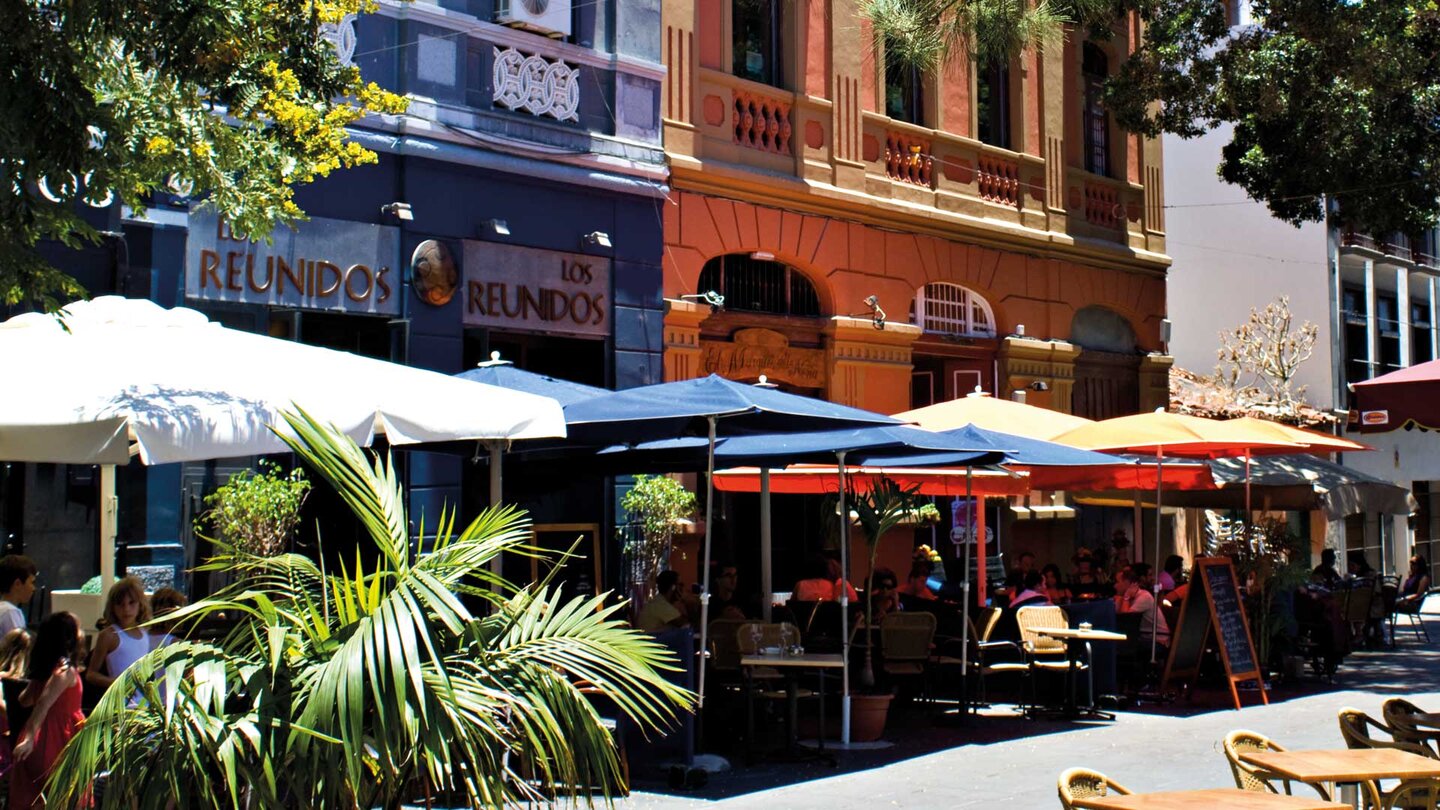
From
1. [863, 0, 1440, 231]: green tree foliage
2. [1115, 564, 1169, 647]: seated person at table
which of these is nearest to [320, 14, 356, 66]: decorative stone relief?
[863, 0, 1440, 231]: green tree foliage

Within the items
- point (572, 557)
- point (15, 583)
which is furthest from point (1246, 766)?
point (572, 557)

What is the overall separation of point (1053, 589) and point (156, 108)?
9.80 metres

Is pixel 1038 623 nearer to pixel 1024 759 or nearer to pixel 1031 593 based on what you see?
pixel 1031 593

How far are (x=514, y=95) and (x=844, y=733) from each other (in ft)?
22.8

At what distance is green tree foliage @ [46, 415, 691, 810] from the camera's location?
4.23 m

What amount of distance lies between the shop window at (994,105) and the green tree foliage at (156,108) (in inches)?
481

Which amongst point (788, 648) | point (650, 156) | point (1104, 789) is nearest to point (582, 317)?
point (650, 156)

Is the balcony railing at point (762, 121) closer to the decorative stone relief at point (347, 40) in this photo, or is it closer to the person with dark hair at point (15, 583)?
the decorative stone relief at point (347, 40)

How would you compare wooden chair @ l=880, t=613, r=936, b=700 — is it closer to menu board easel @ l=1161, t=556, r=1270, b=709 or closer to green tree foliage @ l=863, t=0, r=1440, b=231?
menu board easel @ l=1161, t=556, r=1270, b=709

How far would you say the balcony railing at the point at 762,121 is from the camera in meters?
17.3

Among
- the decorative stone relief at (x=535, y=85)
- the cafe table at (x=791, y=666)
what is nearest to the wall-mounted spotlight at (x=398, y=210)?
the decorative stone relief at (x=535, y=85)

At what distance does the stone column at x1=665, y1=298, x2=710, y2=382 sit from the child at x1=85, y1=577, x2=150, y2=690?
8.61 metres

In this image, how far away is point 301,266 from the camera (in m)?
13.2

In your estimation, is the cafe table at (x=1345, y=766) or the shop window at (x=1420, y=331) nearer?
the cafe table at (x=1345, y=766)
